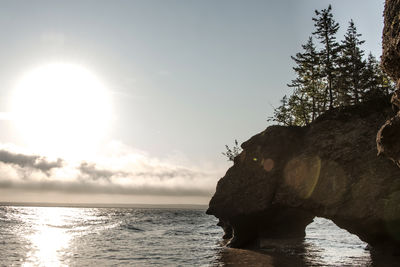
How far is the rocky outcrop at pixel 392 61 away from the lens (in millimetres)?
10836

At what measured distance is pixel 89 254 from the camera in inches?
915

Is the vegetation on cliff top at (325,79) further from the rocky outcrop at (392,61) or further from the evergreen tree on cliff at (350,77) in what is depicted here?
the rocky outcrop at (392,61)

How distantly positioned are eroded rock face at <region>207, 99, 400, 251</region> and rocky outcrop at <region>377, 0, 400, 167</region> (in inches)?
340

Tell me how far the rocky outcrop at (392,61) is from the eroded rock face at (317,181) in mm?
8642

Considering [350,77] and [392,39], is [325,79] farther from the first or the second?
[392,39]

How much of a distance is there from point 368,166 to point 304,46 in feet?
82.6

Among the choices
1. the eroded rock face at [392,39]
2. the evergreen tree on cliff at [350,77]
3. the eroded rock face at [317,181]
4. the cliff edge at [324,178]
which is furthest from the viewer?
the evergreen tree on cliff at [350,77]

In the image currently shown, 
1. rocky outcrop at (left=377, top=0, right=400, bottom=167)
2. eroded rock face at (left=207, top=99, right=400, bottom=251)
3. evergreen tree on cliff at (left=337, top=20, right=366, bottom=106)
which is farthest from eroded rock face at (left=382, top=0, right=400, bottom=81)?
evergreen tree on cliff at (left=337, top=20, right=366, bottom=106)

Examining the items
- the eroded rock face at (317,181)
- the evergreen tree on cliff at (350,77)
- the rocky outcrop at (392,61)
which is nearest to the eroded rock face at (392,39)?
the rocky outcrop at (392,61)

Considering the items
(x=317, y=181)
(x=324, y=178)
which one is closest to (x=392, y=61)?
(x=324, y=178)

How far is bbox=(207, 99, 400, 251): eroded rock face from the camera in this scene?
766 inches

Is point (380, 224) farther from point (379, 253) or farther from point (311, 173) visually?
point (311, 173)

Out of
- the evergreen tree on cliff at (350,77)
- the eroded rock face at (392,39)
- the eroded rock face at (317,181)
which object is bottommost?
the eroded rock face at (317,181)

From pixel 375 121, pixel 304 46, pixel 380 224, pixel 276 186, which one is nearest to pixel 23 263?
pixel 276 186
